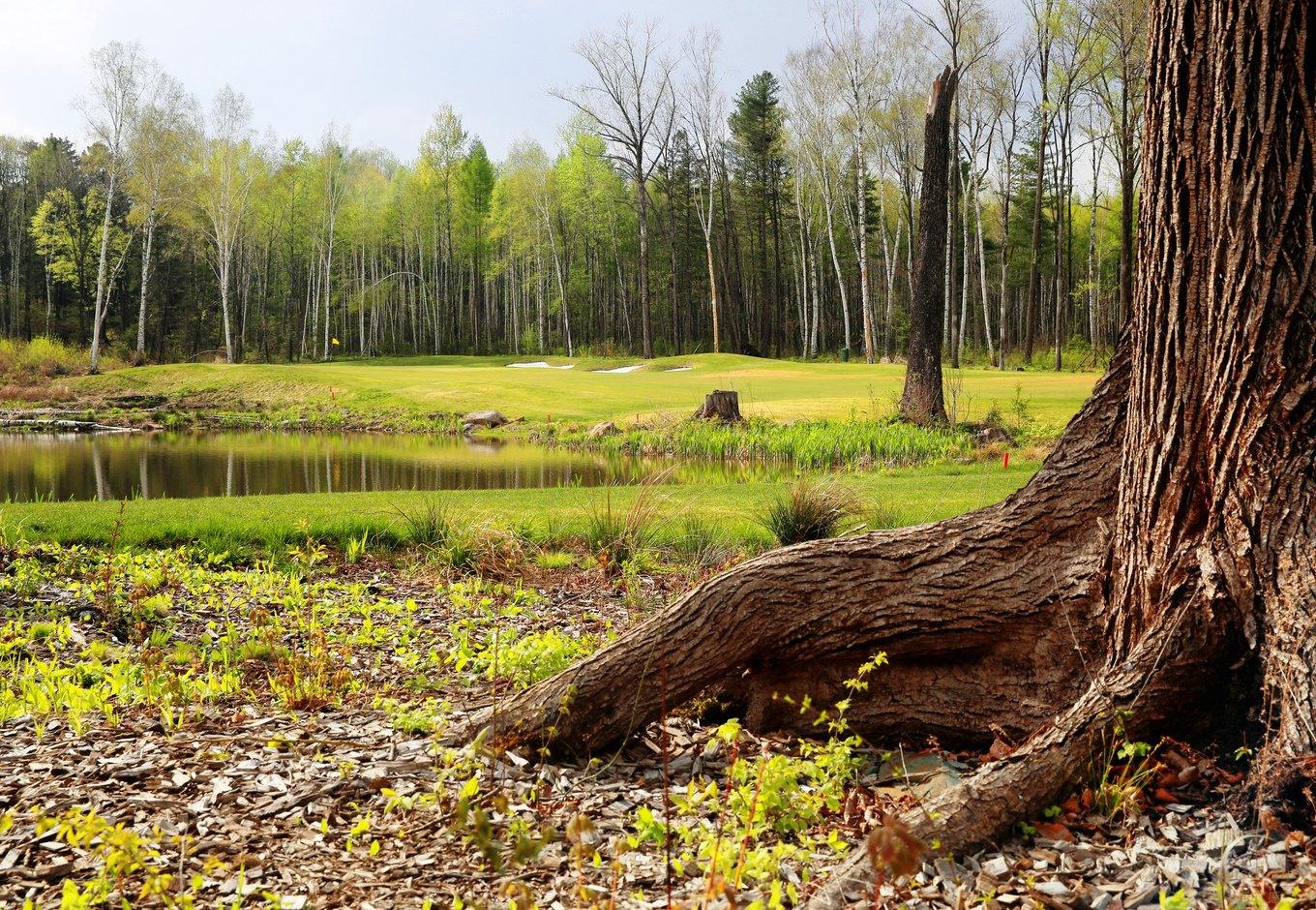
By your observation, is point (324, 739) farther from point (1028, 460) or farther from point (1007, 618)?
point (1028, 460)

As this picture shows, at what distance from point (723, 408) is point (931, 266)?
4194 millimetres

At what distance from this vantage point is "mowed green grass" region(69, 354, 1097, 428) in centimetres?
1872

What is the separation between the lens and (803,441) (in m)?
14.3

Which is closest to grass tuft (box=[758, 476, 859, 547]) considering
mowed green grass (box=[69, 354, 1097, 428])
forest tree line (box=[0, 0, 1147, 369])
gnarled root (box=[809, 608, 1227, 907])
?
gnarled root (box=[809, 608, 1227, 907])

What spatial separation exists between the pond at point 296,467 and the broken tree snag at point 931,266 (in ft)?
10.4

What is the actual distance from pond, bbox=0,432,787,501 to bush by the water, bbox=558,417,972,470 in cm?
62

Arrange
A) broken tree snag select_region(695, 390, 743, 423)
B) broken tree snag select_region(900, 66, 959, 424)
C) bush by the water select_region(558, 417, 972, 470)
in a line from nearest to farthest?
bush by the water select_region(558, 417, 972, 470), broken tree snag select_region(900, 66, 959, 424), broken tree snag select_region(695, 390, 743, 423)

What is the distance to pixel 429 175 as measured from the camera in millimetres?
47406

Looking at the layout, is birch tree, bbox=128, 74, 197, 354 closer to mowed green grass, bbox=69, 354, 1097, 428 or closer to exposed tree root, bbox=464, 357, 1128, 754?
mowed green grass, bbox=69, 354, 1097, 428

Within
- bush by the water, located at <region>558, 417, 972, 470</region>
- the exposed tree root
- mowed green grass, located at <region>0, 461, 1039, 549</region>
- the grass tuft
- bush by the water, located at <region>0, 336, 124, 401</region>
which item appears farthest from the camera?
bush by the water, located at <region>0, 336, 124, 401</region>

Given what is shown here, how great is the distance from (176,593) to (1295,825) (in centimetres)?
551

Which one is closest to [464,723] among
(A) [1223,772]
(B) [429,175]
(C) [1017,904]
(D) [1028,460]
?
(C) [1017,904]

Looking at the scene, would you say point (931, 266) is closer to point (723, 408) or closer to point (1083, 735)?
point (723, 408)

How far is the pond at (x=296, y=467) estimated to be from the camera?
12.5 metres
